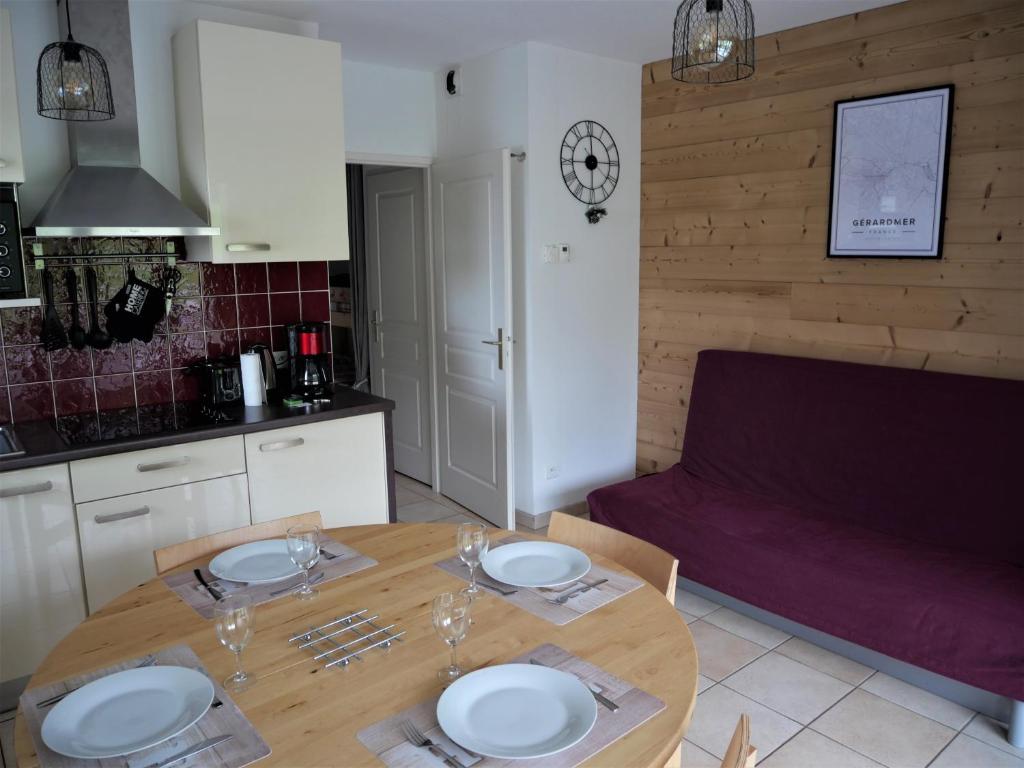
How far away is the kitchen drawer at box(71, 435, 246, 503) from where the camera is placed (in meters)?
2.54

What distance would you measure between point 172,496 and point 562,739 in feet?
6.53

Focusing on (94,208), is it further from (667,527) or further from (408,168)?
(667,527)

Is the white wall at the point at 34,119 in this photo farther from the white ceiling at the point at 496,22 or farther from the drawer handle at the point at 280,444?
the drawer handle at the point at 280,444

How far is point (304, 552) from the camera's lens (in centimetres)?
170

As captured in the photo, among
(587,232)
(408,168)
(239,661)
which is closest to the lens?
(239,661)

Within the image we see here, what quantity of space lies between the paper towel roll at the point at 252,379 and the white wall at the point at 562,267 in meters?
1.38

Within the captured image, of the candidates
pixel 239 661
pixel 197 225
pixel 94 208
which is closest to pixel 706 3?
pixel 239 661

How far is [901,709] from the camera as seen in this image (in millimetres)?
2508

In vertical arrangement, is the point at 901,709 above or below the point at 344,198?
below

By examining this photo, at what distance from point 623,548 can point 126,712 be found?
117 cm

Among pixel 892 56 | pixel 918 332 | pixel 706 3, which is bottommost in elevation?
pixel 918 332

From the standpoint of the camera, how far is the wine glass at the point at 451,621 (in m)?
1.35

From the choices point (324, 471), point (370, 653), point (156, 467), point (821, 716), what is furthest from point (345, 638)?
point (821, 716)

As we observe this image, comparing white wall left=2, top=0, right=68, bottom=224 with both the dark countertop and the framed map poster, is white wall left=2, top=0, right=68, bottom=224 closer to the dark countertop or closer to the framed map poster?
the dark countertop
